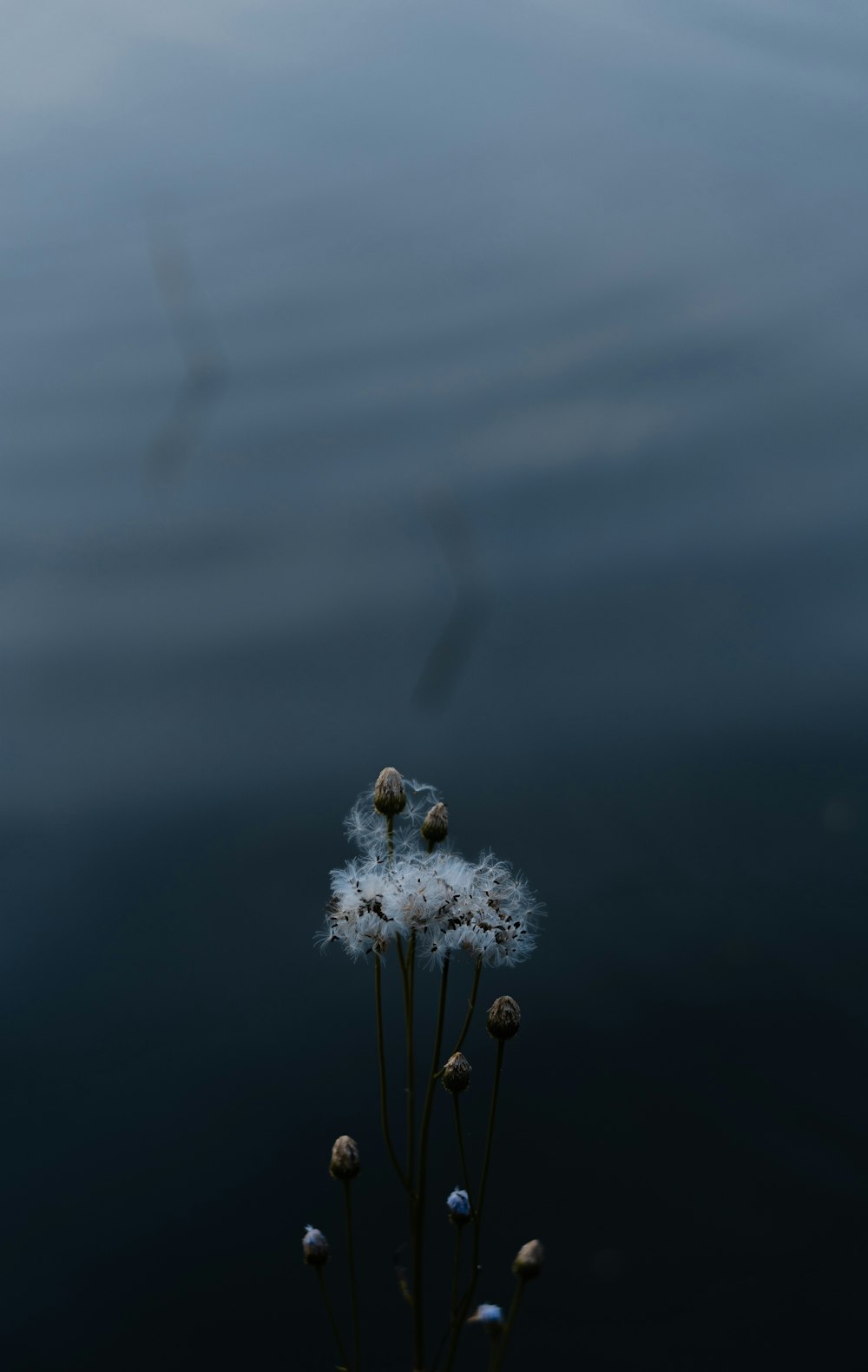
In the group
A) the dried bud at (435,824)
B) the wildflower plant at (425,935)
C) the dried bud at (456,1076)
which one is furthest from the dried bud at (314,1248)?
the dried bud at (435,824)

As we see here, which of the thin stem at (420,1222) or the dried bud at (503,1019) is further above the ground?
the dried bud at (503,1019)

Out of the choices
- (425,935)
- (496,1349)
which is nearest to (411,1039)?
(425,935)

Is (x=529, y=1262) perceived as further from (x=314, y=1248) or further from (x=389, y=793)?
(x=389, y=793)

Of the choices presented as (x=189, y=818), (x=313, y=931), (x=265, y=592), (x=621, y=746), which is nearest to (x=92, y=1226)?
(x=313, y=931)

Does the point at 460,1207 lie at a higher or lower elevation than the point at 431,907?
lower

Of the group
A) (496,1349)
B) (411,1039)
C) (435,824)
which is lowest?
(496,1349)

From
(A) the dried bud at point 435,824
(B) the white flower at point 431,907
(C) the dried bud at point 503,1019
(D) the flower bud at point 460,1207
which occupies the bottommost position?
(D) the flower bud at point 460,1207

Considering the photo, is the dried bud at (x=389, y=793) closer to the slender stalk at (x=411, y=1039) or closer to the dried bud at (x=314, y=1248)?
the slender stalk at (x=411, y=1039)
